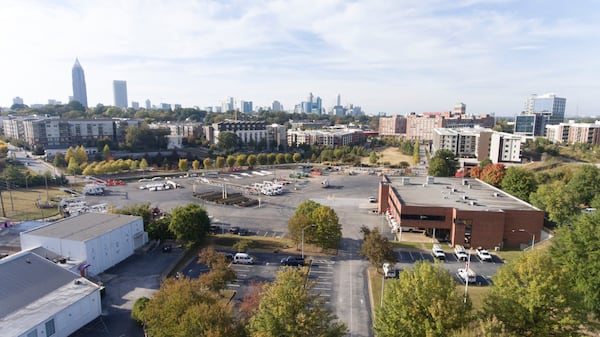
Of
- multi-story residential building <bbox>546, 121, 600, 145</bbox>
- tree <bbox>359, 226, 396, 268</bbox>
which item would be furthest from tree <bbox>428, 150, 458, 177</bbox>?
multi-story residential building <bbox>546, 121, 600, 145</bbox>

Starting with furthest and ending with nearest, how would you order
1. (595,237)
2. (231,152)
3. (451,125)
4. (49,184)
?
1. (451,125)
2. (231,152)
3. (49,184)
4. (595,237)

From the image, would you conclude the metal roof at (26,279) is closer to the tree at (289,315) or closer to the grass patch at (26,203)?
the tree at (289,315)

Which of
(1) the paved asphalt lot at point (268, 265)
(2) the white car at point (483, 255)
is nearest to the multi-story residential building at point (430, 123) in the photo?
(1) the paved asphalt lot at point (268, 265)

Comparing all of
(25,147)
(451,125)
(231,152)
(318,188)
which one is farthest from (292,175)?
(451,125)

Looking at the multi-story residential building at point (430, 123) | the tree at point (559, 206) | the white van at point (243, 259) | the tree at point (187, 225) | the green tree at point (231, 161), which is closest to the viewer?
the white van at point (243, 259)

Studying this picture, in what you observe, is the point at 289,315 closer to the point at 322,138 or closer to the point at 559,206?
the point at 559,206

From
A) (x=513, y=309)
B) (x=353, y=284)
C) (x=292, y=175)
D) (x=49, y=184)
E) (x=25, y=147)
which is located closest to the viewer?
(x=513, y=309)

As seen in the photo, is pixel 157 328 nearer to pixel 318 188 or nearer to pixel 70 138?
pixel 318 188
